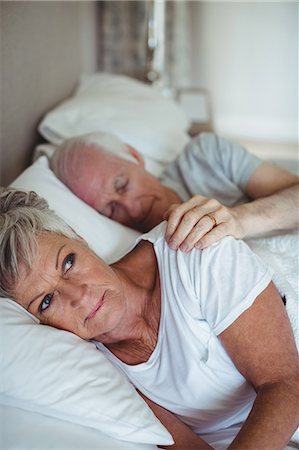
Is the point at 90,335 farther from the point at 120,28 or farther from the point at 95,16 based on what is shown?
the point at 120,28

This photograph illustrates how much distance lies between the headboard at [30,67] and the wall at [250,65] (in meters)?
1.71

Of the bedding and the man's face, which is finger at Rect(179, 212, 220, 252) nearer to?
the man's face

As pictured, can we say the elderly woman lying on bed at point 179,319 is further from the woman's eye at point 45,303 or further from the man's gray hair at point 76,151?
the man's gray hair at point 76,151

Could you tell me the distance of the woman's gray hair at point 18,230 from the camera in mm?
996

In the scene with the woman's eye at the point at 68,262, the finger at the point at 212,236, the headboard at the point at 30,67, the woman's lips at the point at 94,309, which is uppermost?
the headboard at the point at 30,67

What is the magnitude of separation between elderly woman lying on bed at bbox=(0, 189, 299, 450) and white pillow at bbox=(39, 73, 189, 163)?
2.80ft

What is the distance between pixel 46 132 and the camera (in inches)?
74.8

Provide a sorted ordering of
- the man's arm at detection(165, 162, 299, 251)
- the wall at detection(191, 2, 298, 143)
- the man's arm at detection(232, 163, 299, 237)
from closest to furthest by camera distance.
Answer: the man's arm at detection(165, 162, 299, 251)
the man's arm at detection(232, 163, 299, 237)
the wall at detection(191, 2, 298, 143)

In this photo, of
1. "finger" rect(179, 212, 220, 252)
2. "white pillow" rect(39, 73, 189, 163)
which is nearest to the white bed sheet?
"finger" rect(179, 212, 220, 252)

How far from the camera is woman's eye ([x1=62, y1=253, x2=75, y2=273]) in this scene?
1037mm

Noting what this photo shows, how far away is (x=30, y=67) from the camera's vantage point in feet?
5.88

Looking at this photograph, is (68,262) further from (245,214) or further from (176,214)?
(245,214)

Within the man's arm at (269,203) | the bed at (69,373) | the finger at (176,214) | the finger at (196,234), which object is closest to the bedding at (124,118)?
the bed at (69,373)

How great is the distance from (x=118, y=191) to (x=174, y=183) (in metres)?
0.25
